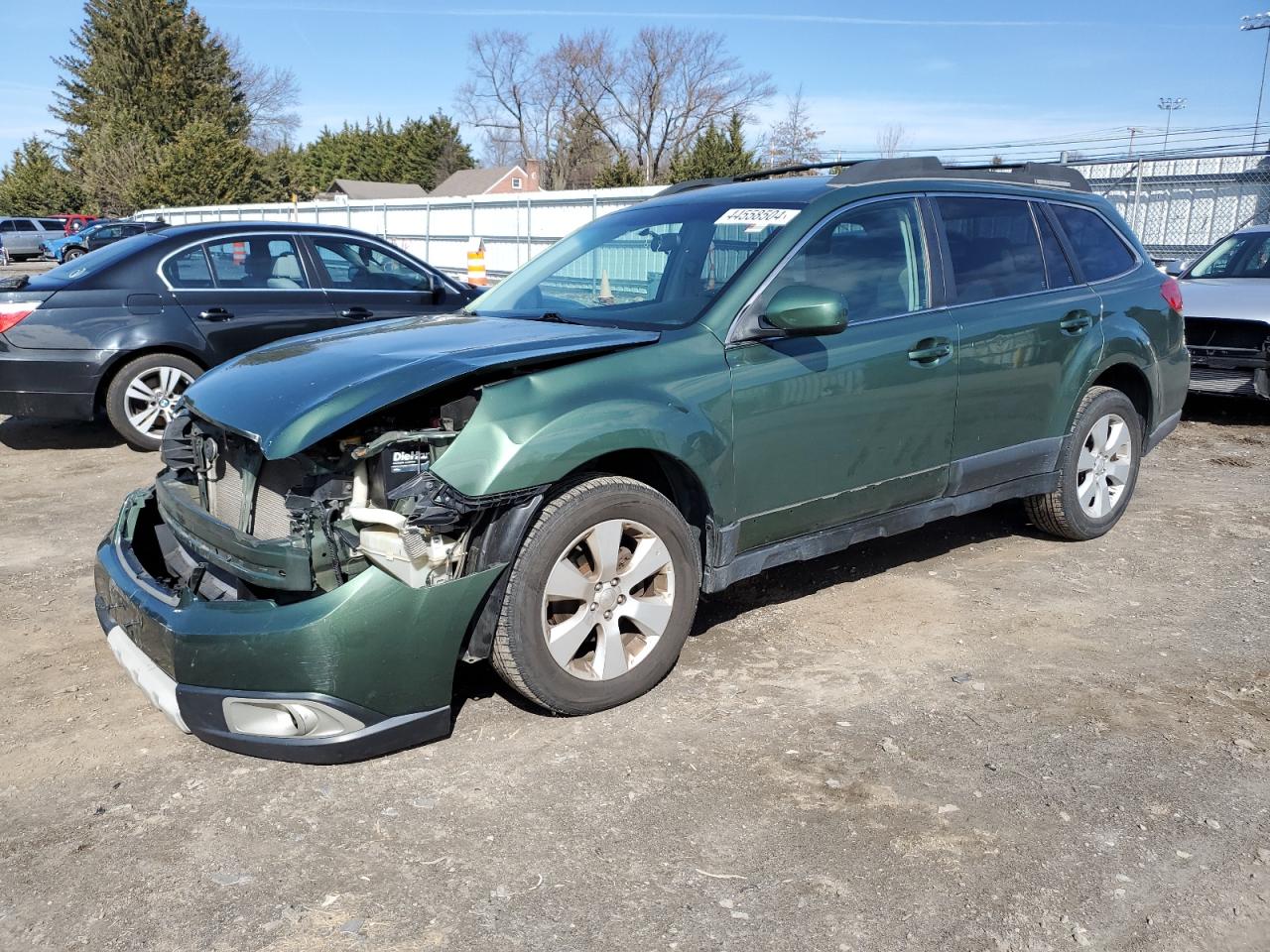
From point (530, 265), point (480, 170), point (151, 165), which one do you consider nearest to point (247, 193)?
point (151, 165)

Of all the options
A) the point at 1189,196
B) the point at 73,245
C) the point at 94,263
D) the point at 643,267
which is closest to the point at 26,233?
the point at 73,245

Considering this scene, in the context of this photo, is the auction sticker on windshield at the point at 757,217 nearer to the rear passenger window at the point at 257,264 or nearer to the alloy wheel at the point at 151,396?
the rear passenger window at the point at 257,264

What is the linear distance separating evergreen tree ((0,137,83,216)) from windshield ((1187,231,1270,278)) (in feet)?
202

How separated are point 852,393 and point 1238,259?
24.7ft

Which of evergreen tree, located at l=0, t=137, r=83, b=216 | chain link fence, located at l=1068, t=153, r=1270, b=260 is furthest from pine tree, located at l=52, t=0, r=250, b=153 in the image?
chain link fence, located at l=1068, t=153, r=1270, b=260

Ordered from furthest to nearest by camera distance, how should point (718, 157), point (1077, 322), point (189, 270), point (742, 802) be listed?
point (718, 157)
point (189, 270)
point (1077, 322)
point (742, 802)

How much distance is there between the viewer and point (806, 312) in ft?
12.4

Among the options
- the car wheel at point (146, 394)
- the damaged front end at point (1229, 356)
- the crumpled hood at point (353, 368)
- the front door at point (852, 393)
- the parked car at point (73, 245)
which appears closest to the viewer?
the crumpled hood at point (353, 368)

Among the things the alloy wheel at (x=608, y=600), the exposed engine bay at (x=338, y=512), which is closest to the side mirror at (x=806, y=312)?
the alloy wheel at (x=608, y=600)

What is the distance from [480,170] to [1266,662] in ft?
260

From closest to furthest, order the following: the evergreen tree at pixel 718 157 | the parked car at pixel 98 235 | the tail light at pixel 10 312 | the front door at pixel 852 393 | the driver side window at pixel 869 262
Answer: the front door at pixel 852 393, the driver side window at pixel 869 262, the tail light at pixel 10 312, the parked car at pixel 98 235, the evergreen tree at pixel 718 157

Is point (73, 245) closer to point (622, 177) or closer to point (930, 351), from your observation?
point (622, 177)

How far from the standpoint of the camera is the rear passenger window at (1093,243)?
17.5 ft

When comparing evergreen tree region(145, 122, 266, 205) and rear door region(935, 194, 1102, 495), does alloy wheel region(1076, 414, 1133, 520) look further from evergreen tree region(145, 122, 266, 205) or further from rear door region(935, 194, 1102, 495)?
evergreen tree region(145, 122, 266, 205)
